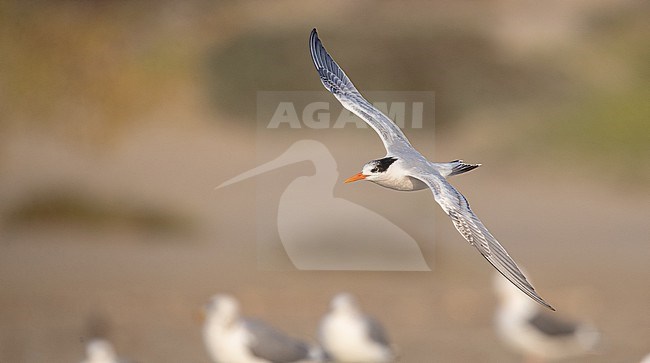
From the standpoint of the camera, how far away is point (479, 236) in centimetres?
170

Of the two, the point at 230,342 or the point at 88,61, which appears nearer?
the point at 230,342

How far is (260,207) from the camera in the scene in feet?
11.6

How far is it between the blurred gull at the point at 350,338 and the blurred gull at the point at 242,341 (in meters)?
0.07

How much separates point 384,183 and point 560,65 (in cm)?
181

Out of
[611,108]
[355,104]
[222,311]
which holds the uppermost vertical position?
[611,108]

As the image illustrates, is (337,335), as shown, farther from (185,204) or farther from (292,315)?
(185,204)

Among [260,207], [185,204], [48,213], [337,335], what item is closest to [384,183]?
[337,335]

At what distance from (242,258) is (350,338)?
918 mm

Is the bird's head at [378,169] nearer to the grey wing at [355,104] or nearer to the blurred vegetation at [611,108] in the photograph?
the grey wing at [355,104]

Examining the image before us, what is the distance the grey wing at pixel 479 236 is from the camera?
5.31 ft

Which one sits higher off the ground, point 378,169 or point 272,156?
point 272,156

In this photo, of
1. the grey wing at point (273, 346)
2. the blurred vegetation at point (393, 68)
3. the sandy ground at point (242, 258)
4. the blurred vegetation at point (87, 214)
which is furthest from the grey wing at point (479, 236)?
the blurred vegetation at point (87, 214)

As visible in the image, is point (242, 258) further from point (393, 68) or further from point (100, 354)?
point (100, 354)

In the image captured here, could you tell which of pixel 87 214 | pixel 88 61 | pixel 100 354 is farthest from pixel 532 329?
pixel 88 61
